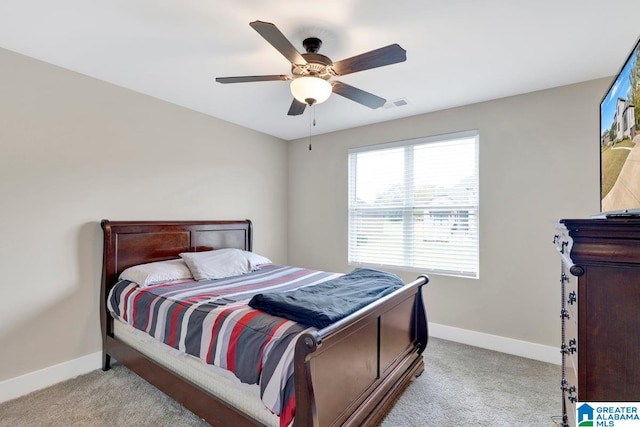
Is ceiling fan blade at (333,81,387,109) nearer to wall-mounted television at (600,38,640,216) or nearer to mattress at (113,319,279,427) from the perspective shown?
wall-mounted television at (600,38,640,216)

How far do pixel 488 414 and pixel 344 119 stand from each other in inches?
125

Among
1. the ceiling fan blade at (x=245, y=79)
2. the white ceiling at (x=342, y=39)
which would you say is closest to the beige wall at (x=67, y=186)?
the white ceiling at (x=342, y=39)

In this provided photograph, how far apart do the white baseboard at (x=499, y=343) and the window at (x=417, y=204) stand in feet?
2.05

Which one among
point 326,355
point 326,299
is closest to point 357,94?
point 326,299

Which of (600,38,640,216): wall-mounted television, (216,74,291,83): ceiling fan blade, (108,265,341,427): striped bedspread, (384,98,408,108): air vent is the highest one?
(384,98,408,108): air vent

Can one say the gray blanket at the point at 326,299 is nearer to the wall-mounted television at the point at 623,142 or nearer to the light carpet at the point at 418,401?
the light carpet at the point at 418,401

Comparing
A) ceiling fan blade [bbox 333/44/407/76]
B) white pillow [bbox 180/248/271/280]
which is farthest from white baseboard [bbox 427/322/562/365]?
ceiling fan blade [bbox 333/44/407/76]

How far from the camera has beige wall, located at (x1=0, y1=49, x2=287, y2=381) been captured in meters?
2.29

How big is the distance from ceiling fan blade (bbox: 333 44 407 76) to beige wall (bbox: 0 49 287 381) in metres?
2.19

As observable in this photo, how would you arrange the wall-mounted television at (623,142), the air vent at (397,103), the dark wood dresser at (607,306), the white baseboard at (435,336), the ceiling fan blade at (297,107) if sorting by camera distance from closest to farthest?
the dark wood dresser at (607,306) < the wall-mounted television at (623,142) < the white baseboard at (435,336) < the ceiling fan blade at (297,107) < the air vent at (397,103)

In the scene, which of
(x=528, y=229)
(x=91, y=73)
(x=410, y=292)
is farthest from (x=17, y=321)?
(x=528, y=229)

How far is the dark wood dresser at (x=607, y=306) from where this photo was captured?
847mm

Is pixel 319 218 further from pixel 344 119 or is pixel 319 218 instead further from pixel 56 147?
pixel 56 147

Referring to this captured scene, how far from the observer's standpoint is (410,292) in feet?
7.95
